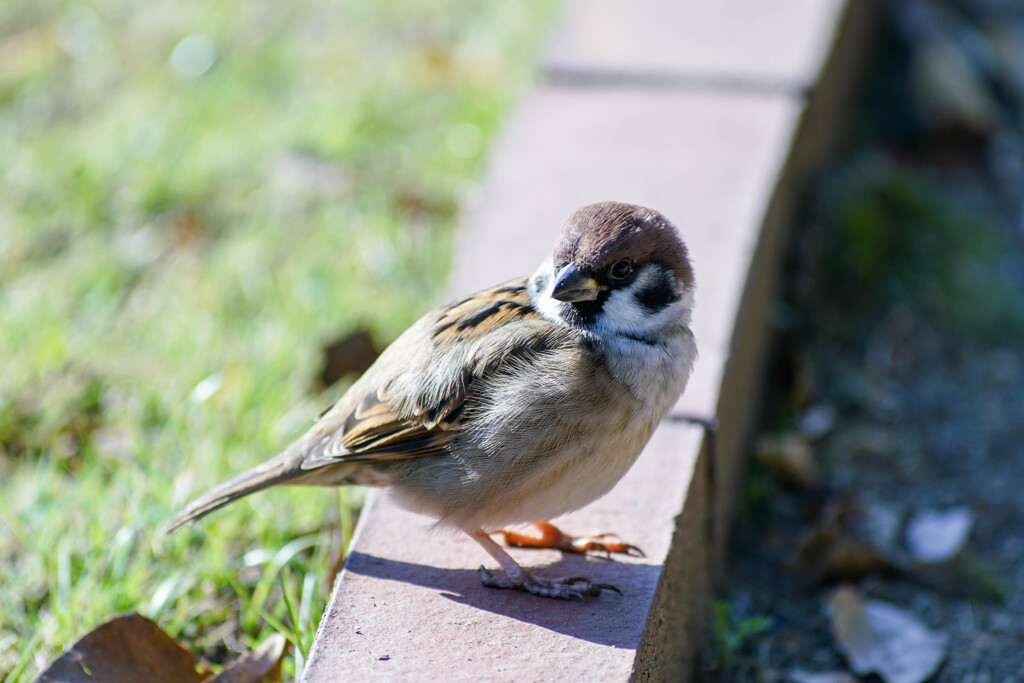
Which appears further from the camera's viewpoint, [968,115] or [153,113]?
[968,115]

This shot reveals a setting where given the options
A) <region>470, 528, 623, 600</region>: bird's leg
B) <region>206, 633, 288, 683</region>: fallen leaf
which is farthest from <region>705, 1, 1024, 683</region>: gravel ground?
<region>206, 633, 288, 683</region>: fallen leaf

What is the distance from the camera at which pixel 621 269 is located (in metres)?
2.72

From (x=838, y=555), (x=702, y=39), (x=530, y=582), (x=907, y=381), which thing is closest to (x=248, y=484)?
(x=530, y=582)

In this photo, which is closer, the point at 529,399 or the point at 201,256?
the point at 529,399

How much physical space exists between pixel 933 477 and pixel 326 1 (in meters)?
3.78

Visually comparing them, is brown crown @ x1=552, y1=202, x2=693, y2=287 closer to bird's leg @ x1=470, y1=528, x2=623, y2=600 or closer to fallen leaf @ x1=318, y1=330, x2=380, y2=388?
bird's leg @ x1=470, y1=528, x2=623, y2=600

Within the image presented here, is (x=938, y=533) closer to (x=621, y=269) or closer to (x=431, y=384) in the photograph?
(x=621, y=269)

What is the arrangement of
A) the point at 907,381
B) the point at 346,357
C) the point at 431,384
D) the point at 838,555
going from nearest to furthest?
the point at 431,384, the point at 838,555, the point at 346,357, the point at 907,381

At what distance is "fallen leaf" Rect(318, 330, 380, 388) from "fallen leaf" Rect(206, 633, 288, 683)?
1094 mm

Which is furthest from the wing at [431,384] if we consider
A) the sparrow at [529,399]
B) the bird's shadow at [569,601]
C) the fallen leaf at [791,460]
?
the fallen leaf at [791,460]

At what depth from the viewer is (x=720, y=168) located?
13.4ft

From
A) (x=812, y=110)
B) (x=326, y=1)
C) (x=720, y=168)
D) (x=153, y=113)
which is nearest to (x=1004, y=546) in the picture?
(x=720, y=168)

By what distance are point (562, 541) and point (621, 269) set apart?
0.65 metres

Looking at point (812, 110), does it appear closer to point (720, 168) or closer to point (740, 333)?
point (720, 168)
